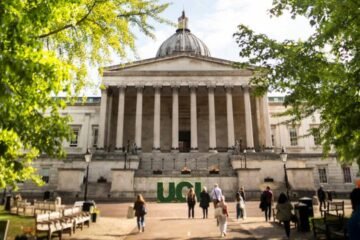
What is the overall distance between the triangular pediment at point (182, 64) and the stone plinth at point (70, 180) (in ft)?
→ 57.6

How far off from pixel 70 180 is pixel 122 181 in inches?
212

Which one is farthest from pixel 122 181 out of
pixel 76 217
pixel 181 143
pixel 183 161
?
pixel 181 143

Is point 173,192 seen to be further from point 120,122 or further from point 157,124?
point 120,122

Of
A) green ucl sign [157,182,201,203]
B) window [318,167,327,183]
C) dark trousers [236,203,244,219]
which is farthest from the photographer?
window [318,167,327,183]

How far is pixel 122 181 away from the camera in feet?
88.1

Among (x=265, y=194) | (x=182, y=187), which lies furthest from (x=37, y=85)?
(x=182, y=187)

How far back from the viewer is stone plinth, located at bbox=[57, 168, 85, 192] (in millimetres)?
28047

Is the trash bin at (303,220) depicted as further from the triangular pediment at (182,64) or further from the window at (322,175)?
the window at (322,175)

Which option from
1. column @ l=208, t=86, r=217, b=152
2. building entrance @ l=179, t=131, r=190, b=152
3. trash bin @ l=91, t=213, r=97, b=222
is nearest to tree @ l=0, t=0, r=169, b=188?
trash bin @ l=91, t=213, r=97, b=222

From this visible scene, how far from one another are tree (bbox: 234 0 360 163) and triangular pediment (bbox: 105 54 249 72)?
1150 inches

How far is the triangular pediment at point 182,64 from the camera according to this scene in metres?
41.6

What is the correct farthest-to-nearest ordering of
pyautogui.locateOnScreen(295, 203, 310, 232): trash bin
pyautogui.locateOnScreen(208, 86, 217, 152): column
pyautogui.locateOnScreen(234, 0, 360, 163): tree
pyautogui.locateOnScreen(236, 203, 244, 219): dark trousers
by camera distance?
1. pyautogui.locateOnScreen(208, 86, 217, 152): column
2. pyautogui.locateOnScreen(236, 203, 244, 219): dark trousers
3. pyautogui.locateOnScreen(295, 203, 310, 232): trash bin
4. pyautogui.locateOnScreen(234, 0, 360, 163): tree

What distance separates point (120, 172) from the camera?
27109 mm

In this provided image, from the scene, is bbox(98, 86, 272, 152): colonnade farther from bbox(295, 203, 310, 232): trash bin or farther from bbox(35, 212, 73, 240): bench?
bbox(35, 212, 73, 240): bench
